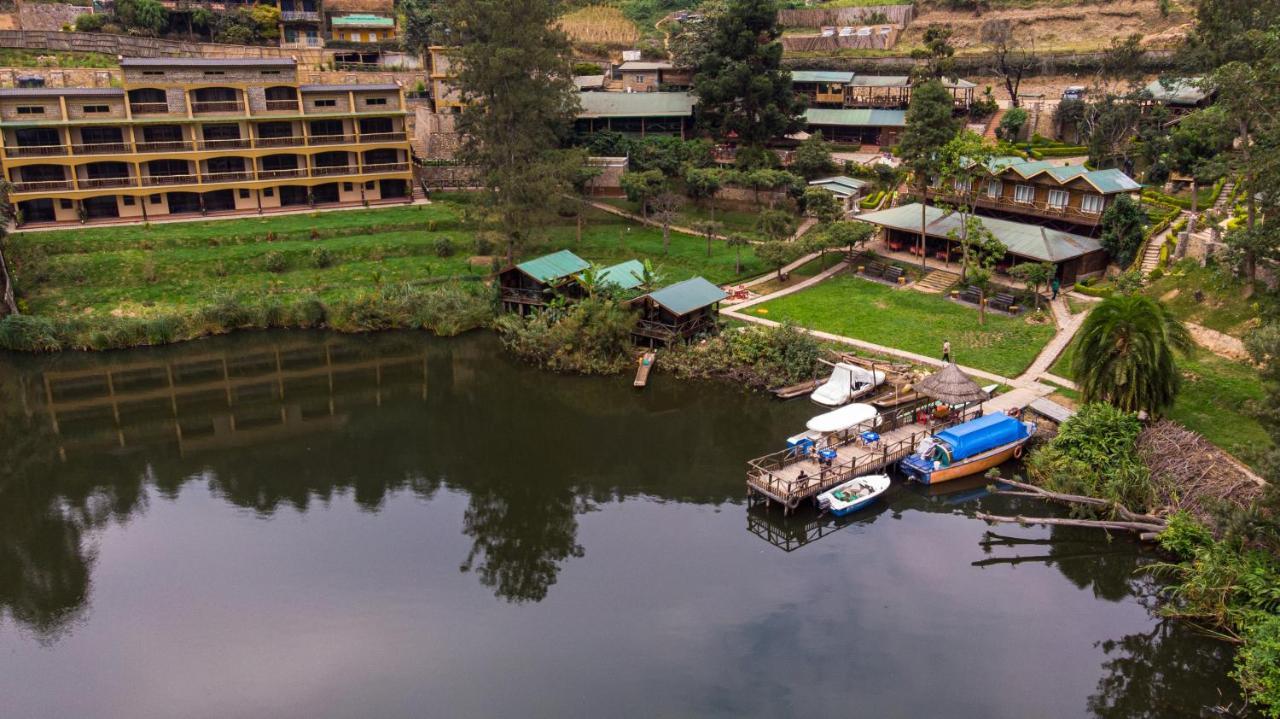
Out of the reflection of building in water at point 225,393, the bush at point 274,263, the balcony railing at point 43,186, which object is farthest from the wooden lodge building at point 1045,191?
the balcony railing at point 43,186

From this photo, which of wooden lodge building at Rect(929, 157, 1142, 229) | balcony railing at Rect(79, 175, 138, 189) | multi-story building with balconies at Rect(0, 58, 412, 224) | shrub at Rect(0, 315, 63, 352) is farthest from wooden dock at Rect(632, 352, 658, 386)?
balcony railing at Rect(79, 175, 138, 189)

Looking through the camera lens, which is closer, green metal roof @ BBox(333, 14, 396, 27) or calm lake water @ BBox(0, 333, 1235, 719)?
calm lake water @ BBox(0, 333, 1235, 719)

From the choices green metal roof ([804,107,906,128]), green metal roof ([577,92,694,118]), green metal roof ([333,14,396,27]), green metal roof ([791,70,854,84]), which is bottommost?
green metal roof ([804,107,906,128])

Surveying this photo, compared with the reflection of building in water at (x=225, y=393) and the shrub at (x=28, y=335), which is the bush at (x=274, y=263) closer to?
the reflection of building in water at (x=225, y=393)

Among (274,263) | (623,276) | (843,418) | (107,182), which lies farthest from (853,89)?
(107,182)

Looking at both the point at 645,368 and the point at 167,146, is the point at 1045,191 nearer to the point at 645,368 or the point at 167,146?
the point at 645,368

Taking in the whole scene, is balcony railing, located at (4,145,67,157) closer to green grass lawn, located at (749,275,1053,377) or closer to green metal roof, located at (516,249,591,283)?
green metal roof, located at (516,249,591,283)

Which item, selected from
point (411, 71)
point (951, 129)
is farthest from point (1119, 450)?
point (411, 71)
